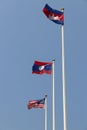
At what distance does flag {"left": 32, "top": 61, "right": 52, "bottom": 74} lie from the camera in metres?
36.0

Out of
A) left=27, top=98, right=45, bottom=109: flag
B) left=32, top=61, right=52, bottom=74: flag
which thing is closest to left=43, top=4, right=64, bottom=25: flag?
left=32, top=61, right=52, bottom=74: flag

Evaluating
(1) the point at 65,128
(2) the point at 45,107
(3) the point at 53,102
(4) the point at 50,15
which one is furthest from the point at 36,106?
(1) the point at 65,128

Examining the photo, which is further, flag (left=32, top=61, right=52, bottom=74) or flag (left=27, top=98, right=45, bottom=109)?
flag (left=27, top=98, right=45, bottom=109)

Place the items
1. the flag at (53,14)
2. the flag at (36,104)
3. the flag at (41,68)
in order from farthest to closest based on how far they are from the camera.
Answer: the flag at (36,104) → the flag at (41,68) → the flag at (53,14)

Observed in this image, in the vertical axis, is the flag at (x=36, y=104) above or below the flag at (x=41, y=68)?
below

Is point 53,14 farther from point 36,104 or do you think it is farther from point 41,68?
point 36,104

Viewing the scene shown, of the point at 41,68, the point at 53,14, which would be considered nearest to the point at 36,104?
the point at 41,68

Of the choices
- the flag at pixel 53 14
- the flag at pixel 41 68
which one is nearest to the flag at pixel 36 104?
the flag at pixel 41 68

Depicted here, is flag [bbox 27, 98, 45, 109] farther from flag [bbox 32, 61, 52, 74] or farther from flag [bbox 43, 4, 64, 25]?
flag [bbox 43, 4, 64, 25]

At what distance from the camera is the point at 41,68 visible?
36156 mm

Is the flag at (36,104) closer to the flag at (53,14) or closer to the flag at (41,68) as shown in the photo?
the flag at (41,68)

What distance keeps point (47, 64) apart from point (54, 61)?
2.86ft

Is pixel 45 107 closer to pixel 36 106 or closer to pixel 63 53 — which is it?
pixel 36 106

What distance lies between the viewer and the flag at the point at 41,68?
118ft
